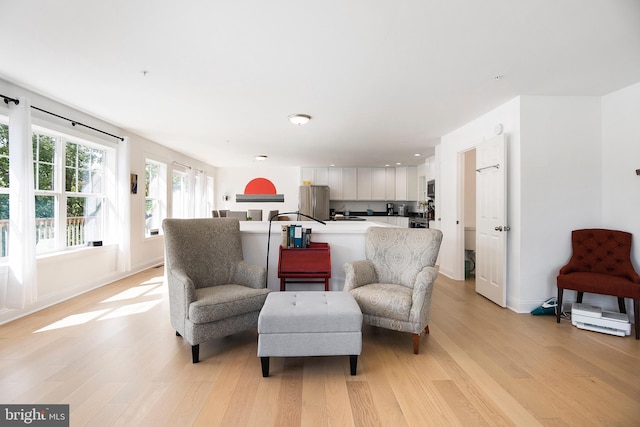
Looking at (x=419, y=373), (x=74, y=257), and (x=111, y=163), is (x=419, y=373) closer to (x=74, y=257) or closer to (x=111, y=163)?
(x=74, y=257)

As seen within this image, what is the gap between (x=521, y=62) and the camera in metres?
2.53

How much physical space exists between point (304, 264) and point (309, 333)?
99 cm

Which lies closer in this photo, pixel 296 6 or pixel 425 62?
pixel 296 6

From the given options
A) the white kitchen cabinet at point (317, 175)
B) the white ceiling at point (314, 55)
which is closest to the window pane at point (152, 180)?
the white ceiling at point (314, 55)

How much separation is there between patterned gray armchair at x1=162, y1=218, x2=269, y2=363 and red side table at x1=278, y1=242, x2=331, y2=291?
309 millimetres

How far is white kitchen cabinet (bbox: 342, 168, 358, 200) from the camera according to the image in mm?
8562

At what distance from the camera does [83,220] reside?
4219 millimetres

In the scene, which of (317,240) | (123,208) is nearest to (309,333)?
(317,240)

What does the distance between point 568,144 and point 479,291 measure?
78.4 inches

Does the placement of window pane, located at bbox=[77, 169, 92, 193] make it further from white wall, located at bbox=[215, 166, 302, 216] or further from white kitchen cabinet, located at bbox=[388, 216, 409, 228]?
white kitchen cabinet, located at bbox=[388, 216, 409, 228]

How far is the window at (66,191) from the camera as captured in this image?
3561 millimetres

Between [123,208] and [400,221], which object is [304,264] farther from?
[400,221]

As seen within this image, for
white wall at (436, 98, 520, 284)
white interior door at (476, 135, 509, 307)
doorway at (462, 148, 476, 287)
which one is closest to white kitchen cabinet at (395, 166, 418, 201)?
white wall at (436, 98, 520, 284)

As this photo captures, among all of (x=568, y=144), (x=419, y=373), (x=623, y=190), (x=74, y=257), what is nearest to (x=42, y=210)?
(x=74, y=257)
